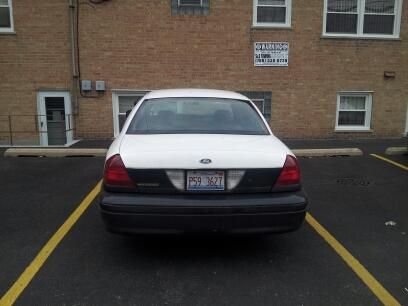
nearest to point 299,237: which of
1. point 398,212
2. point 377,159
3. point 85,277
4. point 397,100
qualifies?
point 398,212

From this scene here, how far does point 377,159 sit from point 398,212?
3.63 meters

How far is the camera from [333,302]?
115 inches

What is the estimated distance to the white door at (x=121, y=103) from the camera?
10625mm

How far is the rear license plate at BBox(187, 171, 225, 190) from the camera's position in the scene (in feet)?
10.3

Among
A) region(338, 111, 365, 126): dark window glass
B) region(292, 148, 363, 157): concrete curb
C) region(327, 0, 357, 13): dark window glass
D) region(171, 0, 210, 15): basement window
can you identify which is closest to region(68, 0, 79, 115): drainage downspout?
region(171, 0, 210, 15): basement window

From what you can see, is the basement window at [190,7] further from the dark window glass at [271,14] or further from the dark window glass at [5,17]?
the dark window glass at [5,17]

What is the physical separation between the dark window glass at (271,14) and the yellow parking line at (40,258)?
771 centimetres

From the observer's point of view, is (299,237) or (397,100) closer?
(299,237)

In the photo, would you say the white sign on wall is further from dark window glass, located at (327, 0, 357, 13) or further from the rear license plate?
the rear license plate

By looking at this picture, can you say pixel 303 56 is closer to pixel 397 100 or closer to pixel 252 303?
pixel 397 100

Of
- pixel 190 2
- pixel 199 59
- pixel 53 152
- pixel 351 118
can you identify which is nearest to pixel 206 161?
pixel 53 152

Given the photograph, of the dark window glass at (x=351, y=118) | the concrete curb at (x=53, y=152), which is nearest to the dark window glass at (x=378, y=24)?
the dark window glass at (x=351, y=118)

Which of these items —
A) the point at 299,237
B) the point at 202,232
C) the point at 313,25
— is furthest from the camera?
the point at 313,25

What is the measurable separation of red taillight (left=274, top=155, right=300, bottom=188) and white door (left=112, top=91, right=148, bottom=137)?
7.89 meters
